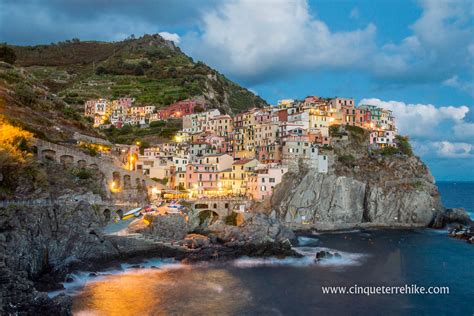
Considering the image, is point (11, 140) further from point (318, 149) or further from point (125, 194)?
point (318, 149)

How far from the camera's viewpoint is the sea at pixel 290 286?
1251 inches

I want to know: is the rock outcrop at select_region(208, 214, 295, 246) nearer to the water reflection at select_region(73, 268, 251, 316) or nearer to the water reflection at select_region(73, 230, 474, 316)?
the water reflection at select_region(73, 230, 474, 316)

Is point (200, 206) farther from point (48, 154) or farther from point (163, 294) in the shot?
point (163, 294)

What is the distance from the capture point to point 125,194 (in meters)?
57.0

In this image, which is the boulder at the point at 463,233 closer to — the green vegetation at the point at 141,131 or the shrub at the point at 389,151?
the shrub at the point at 389,151

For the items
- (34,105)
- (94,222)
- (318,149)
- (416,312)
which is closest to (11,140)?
(94,222)

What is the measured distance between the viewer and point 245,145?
3157 inches

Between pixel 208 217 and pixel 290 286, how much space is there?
2524cm

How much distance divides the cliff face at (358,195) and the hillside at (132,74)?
170ft

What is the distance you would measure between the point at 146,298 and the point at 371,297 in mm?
16852

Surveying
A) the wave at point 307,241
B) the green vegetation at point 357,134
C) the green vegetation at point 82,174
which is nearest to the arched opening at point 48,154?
the green vegetation at point 82,174

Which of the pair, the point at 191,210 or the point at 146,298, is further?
the point at 191,210

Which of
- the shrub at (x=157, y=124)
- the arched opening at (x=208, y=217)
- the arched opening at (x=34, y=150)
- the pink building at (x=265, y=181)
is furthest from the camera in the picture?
the shrub at (x=157, y=124)

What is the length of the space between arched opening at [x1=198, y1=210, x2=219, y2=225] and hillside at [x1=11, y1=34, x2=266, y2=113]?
52755mm
